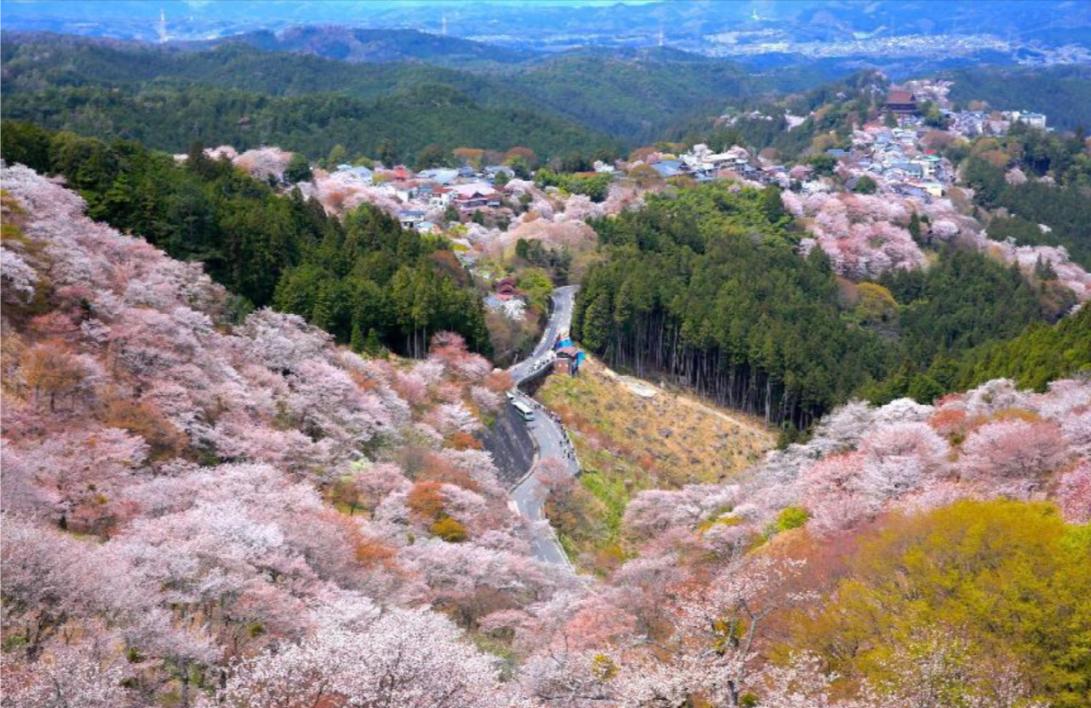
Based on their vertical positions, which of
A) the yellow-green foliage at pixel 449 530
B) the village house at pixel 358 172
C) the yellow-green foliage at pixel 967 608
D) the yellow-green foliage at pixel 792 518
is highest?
the yellow-green foliage at pixel 967 608

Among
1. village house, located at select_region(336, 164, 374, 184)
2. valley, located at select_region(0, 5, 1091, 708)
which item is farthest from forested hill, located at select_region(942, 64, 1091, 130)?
village house, located at select_region(336, 164, 374, 184)

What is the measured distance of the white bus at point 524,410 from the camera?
3067 cm

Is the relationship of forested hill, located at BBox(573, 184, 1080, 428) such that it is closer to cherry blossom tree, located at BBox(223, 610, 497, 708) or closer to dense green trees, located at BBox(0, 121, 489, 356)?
dense green trees, located at BBox(0, 121, 489, 356)

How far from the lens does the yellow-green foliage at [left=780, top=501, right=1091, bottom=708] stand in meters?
10.5

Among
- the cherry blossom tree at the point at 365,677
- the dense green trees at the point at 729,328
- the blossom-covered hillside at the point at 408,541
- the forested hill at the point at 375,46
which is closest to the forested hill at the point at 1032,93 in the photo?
the forested hill at the point at 375,46

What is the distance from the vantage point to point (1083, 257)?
6366 cm

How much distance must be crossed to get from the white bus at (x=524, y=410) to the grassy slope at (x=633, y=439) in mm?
1385

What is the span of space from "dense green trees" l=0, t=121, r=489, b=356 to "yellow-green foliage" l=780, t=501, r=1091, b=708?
61.3 feet

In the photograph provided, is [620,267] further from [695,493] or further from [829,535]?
[829,535]

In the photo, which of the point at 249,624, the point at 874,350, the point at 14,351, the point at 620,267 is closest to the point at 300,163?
the point at 620,267

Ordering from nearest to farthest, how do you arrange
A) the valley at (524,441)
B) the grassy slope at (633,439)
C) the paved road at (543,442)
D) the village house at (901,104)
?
the valley at (524,441) → the paved road at (543,442) → the grassy slope at (633,439) → the village house at (901,104)

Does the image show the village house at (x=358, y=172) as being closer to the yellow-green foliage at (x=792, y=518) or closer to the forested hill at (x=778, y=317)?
the forested hill at (x=778, y=317)

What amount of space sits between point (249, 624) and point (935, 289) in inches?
1708

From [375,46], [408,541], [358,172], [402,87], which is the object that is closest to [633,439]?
[408,541]
